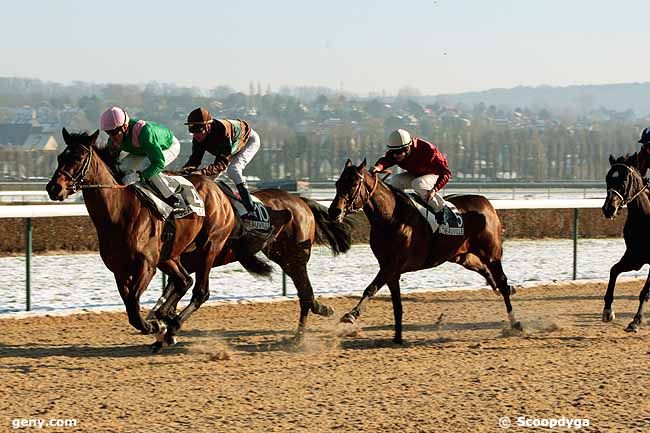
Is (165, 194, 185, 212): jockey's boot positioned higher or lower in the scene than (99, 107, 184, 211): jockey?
lower

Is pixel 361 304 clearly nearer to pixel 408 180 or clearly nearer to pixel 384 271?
pixel 384 271

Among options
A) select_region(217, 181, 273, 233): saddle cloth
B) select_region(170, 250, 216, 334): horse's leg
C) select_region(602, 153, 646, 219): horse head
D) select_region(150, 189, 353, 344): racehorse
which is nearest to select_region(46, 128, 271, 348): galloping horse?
select_region(170, 250, 216, 334): horse's leg

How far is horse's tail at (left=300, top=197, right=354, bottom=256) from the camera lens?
8906mm

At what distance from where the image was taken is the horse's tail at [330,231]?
8.91m

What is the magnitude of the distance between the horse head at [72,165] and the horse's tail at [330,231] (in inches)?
95.2

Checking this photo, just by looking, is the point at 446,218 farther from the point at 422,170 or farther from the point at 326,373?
the point at 326,373

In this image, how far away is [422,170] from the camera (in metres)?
8.55

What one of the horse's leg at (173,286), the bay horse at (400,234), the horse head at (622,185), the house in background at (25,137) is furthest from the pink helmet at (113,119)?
the house in background at (25,137)

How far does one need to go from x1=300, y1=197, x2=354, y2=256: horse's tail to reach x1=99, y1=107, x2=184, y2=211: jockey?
1738 mm

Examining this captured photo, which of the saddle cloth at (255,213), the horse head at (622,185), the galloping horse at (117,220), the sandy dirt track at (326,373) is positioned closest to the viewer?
the sandy dirt track at (326,373)

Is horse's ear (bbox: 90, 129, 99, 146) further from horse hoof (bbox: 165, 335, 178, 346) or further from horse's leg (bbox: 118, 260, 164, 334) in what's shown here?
horse hoof (bbox: 165, 335, 178, 346)

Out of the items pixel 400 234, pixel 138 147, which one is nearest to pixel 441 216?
pixel 400 234

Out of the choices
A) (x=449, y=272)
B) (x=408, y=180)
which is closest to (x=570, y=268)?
(x=449, y=272)

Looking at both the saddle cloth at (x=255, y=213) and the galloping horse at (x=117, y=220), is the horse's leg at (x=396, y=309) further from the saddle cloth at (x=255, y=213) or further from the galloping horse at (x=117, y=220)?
the galloping horse at (x=117, y=220)
